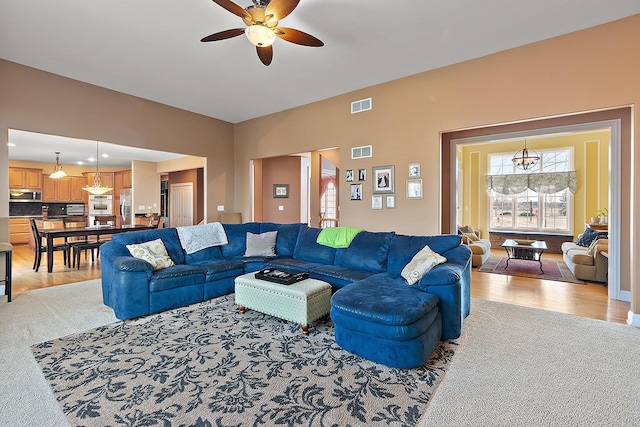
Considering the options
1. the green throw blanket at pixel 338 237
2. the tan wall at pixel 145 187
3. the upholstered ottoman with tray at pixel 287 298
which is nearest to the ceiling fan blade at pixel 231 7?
the upholstered ottoman with tray at pixel 287 298

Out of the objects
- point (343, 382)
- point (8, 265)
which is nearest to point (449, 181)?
point (343, 382)

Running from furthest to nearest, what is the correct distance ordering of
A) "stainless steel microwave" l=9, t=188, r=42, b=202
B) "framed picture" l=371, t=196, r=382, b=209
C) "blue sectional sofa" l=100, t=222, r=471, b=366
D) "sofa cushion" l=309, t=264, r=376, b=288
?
1. "stainless steel microwave" l=9, t=188, r=42, b=202
2. "framed picture" l=371, t=196, r=382, b=209
3. "sofa cushion" l=309, t=264, r=376, b=288
4. "blue sectional sofa" l=100, t=222, r=471, b=366

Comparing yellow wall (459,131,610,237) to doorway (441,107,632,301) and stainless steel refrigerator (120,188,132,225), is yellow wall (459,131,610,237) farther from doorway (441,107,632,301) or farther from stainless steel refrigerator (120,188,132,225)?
stainless steel refrigerator (120,188,132,225)

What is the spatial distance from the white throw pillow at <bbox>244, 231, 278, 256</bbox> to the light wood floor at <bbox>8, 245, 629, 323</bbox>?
2.79 meters

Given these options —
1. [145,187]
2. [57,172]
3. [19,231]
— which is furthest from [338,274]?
[19,231]

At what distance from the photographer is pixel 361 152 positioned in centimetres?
527

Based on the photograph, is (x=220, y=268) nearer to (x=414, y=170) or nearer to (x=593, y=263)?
(x=414, y=170)

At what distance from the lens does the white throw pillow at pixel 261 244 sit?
4.76 m

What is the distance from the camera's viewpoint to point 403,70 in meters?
4.52

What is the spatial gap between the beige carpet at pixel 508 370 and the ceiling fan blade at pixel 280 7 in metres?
3.17

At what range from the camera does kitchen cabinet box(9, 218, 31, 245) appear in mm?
8945

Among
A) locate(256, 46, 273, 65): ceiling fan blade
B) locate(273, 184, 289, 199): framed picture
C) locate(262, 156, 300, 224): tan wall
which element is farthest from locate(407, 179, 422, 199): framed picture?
locate(273, 184, 289, 199): framed picture

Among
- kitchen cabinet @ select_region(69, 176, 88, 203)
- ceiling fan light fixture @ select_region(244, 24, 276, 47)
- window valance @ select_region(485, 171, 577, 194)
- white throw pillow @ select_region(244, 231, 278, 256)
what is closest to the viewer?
ceiling fan light fixture @ select_region(244, 24, 276, 47)

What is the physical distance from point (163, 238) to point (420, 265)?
3478 millimetres
